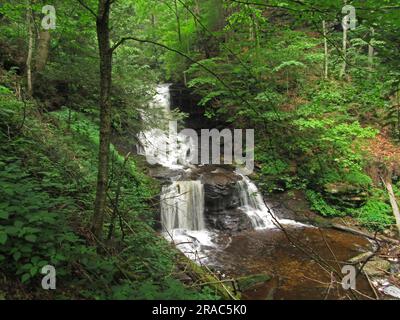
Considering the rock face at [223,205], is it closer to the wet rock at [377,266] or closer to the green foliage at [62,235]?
the wet rock at [377,266]

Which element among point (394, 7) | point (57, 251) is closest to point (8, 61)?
point (57, 251)

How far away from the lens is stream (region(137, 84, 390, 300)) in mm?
7485

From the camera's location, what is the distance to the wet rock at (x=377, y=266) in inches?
302

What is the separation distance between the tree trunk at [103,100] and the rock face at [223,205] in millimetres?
8208

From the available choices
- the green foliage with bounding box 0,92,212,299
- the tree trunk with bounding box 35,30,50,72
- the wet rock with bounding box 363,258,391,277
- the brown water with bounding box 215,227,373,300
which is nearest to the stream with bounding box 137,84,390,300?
the brown water with bounding box 215,227,373,300

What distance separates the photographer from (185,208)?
11328 mm

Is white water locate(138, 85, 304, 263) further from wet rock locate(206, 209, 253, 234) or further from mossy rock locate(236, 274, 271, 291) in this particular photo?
mossy rock locate(236, 274, 271, 291)

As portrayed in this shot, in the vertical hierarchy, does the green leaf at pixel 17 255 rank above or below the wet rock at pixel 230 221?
above

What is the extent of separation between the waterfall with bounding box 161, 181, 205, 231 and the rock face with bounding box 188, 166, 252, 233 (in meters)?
0.28

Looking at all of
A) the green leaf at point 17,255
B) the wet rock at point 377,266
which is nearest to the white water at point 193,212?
the wet rock at point 377,266

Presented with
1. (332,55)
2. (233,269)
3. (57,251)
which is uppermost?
(332,55)

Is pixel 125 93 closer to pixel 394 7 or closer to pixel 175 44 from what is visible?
pixel 394 7
